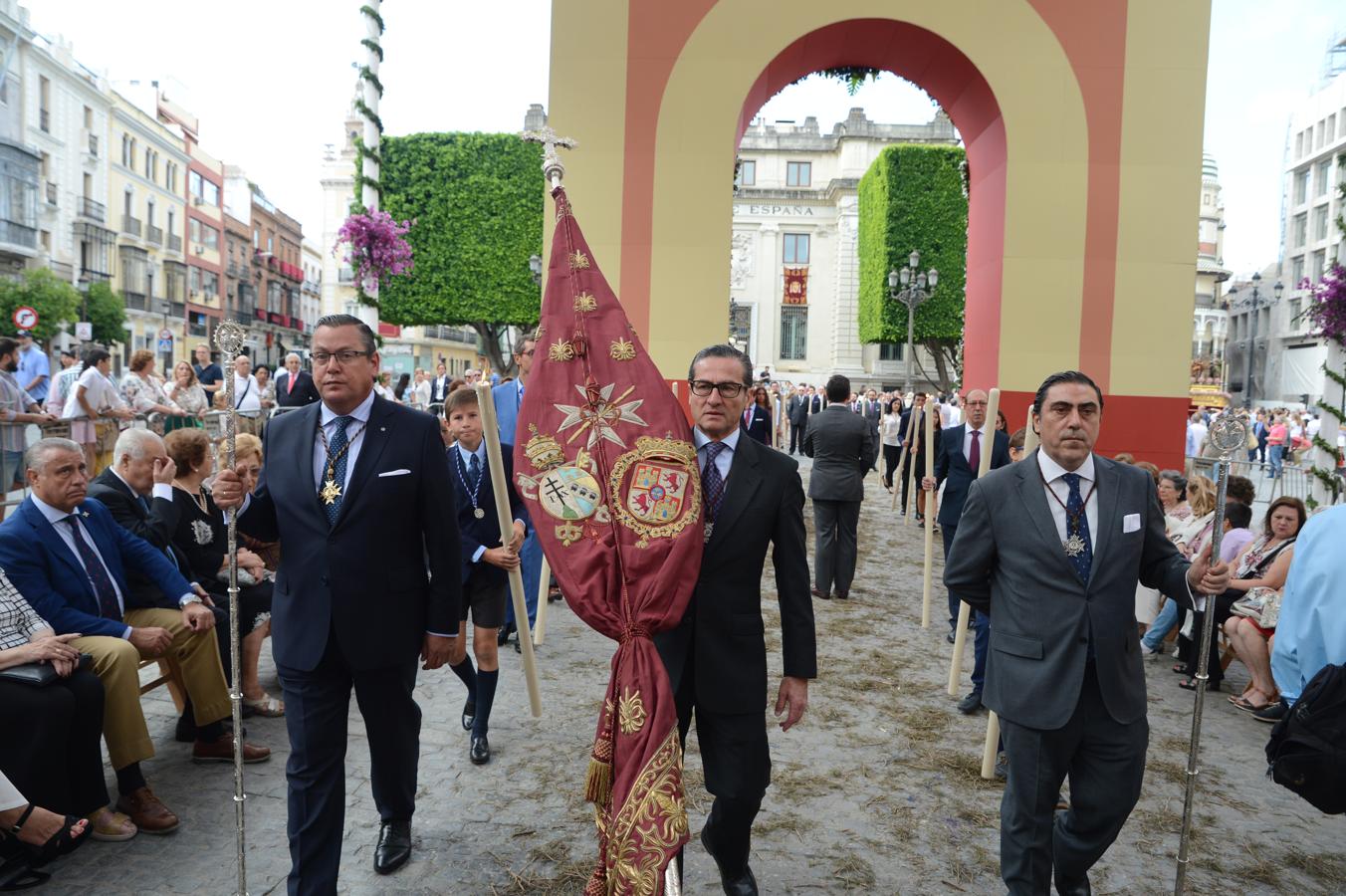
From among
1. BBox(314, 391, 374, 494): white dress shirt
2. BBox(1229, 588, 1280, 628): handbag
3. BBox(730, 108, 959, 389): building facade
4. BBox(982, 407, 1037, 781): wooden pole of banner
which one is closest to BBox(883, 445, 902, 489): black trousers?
BBox(1229, 588, 1280, 628): handbag

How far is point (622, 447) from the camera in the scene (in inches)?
130

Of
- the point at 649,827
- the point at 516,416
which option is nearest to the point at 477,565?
the point at 516,416

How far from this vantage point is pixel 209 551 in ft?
18.0

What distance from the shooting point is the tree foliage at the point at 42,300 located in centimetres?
3147

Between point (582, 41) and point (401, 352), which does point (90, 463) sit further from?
point (401, 352)

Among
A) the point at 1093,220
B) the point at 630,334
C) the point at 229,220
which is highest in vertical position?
the point at 229,220

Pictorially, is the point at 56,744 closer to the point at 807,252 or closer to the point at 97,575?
the point at 97,575

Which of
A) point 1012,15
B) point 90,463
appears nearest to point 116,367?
point 90,463

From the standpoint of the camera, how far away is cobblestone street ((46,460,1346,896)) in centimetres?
368

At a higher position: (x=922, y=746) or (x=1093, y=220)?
(x=1093, y=220)

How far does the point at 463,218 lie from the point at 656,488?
30.8 m

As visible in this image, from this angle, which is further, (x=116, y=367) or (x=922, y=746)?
(x=116, y=367)

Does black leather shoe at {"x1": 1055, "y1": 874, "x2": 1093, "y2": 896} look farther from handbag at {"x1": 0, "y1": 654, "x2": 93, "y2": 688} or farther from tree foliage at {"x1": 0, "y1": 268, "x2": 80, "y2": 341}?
tree foliage at {"x1": 0, "y1": 268, "x2": 80, "y2": 341}

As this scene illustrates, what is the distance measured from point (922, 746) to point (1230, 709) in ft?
8.35
